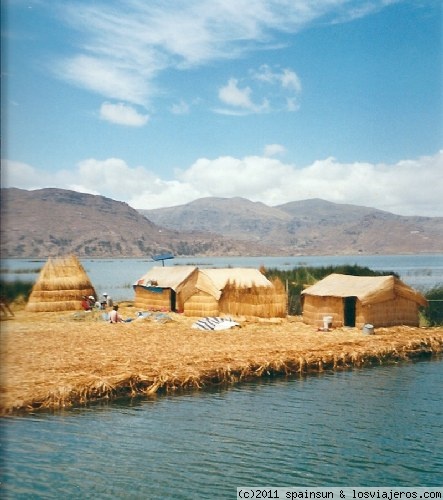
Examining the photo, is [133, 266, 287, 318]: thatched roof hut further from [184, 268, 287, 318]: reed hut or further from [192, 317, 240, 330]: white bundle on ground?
[192, 317, 240, 330]: white bundle on ground

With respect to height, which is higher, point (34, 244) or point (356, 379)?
point (34, 244)

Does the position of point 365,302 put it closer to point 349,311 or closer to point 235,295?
point 349,311

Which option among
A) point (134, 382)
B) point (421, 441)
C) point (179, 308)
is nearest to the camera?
point (421, 441)

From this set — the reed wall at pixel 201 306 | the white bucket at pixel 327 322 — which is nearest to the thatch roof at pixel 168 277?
the reed wall at pixel 201 306

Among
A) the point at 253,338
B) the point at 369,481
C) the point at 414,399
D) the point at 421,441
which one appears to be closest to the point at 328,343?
the point at 253,338

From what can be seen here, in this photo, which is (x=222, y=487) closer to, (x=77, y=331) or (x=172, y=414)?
(x=172, y=414)

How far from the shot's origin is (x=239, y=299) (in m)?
28.8

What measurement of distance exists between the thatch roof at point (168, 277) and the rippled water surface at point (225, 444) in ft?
55.5

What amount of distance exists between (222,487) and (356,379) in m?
9.11

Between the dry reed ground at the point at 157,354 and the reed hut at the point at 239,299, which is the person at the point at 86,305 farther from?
the reed hut at the point at 239,299

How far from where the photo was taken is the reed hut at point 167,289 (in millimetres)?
32094

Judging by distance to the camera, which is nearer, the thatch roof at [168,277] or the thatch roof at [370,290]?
the thatch roof at [370,290]

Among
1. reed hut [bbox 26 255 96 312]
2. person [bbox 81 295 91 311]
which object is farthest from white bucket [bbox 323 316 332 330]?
reed hut [bbox 26 255 96 312]

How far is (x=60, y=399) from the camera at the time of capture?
13305 millimetres
